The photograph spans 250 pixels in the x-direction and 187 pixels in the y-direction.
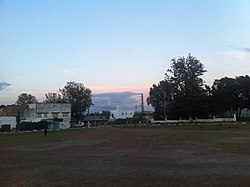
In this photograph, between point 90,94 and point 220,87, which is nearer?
point 220,87

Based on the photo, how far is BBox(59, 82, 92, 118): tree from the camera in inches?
4860

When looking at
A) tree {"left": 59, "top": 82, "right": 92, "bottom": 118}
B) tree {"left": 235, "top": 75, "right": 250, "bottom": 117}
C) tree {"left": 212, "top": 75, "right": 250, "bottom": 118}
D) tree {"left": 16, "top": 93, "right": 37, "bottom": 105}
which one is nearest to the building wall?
tree {"left": 59, "top": 82, "right": 92, "bottom": 118}

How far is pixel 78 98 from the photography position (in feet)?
407

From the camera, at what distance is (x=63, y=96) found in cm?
12812

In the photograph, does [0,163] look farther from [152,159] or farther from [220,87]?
[220,87]

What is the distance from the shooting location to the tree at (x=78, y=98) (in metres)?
123

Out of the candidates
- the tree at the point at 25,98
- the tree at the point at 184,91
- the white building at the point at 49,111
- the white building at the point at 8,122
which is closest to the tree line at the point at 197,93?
the tree at the point at 184,91

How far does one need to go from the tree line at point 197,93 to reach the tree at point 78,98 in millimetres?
29081

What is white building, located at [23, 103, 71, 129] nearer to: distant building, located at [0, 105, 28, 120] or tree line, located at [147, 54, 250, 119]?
distant building, located at [0, 105, 28, 120]

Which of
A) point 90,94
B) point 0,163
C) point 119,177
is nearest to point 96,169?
point 119,177

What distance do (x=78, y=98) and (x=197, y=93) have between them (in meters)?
44.4

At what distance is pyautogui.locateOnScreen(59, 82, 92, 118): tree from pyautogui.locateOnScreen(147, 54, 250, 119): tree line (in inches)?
1145

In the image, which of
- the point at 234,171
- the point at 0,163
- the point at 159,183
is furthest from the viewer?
the point at 0,163

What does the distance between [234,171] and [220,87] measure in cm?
8697
